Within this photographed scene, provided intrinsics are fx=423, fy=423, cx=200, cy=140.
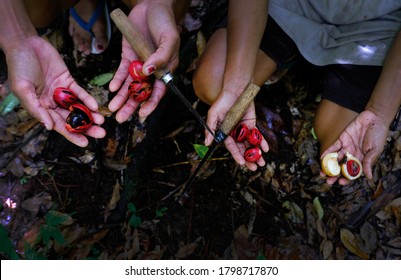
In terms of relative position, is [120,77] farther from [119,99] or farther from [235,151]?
[235,151]

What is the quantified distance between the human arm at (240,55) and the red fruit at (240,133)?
4 cm

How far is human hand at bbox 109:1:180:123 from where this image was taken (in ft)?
8.62

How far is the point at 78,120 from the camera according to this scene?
8.43ft

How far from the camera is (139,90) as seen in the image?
267cm

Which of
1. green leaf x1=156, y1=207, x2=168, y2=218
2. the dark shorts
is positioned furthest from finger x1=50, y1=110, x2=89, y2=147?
the dark shorts

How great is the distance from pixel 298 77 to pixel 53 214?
2200mm

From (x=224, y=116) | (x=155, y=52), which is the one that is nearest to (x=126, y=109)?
(x=155, y=52)

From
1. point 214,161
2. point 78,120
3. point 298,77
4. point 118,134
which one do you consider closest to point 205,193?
point 214,161

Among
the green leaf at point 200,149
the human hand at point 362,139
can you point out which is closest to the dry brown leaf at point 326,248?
the human hand at point 362,139

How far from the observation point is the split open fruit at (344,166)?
9.00 ft

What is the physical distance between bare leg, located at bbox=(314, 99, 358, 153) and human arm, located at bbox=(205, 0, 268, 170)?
→ 54 cm

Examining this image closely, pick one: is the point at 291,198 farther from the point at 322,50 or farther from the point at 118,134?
the point at 118,134

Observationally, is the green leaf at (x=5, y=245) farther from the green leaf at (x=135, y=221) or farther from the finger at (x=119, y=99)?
the finger at (x=119, y=99)

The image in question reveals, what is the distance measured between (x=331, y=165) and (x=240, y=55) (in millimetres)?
953
